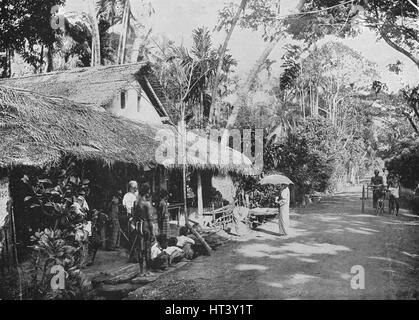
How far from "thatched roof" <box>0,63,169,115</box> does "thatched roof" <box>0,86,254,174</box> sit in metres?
2.57

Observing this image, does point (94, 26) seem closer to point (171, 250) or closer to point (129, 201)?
point (129, 201)

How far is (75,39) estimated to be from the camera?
74.6 feet

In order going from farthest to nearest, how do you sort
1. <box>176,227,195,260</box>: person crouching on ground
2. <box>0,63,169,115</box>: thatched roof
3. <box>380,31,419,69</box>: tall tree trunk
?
<box>0,63,169,115</box>: thatched roof, <box>380,31,419,69</box>: tall tree trunk, <box>176,227,195,260</box>: person crouching on ground

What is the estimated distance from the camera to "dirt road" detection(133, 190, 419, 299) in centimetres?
664

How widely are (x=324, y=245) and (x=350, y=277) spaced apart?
277 centimetres

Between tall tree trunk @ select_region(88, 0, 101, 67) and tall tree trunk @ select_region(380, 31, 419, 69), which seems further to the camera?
tall tree trunk @ select_region(88, 0, 101, 67)

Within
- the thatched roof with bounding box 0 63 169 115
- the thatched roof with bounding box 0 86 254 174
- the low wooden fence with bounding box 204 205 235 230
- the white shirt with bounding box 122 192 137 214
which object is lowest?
the low wooden fence with bounding box 204 205 235 230

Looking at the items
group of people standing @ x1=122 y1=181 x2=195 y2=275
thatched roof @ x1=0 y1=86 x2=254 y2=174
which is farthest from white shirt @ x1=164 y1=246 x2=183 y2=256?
thatched roof @ x1=0 y1=86 x2=254 y2=174

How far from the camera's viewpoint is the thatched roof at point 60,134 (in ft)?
23.4

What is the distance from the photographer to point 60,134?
825 centimetres

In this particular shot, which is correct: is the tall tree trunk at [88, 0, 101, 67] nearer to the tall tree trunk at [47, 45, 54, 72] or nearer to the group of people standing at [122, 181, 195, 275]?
the tall tree trunk at [47, 45, 54, 72]

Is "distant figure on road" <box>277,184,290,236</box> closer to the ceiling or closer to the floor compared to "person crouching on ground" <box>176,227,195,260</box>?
closer to the ceiling
